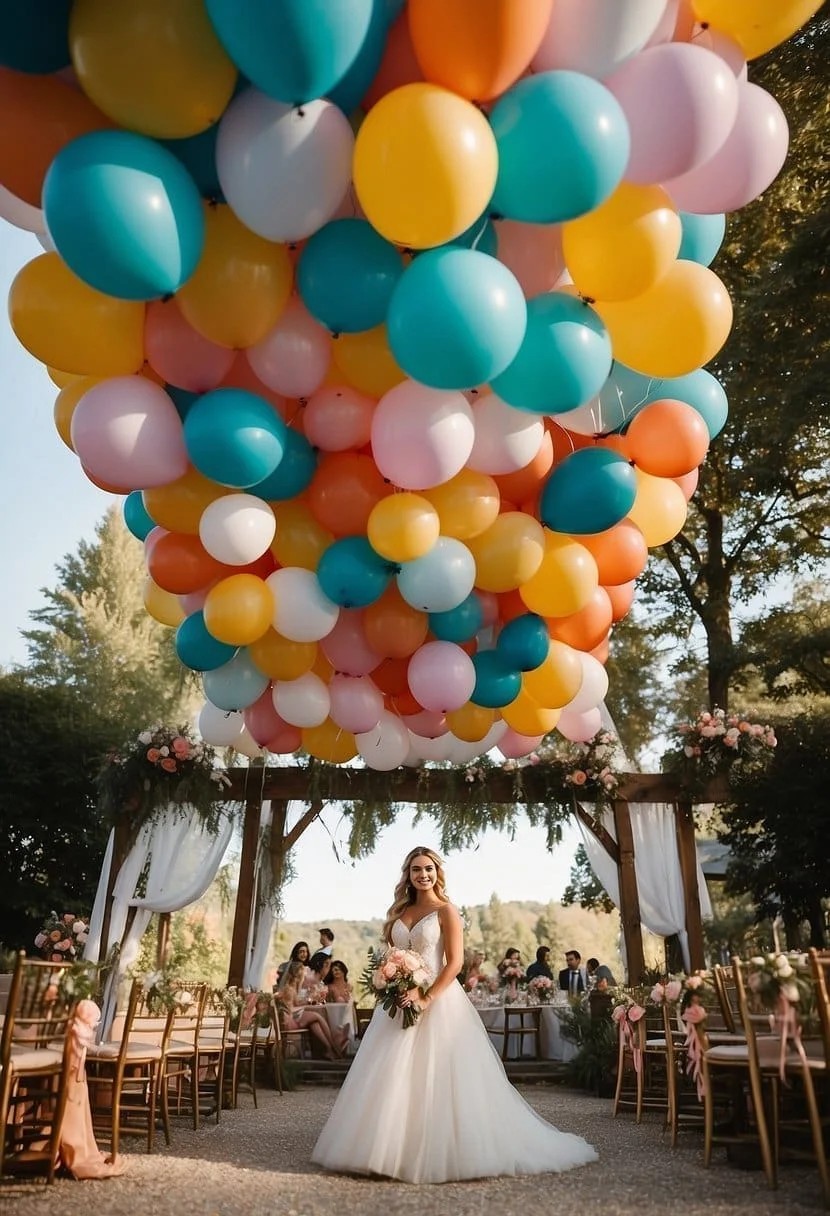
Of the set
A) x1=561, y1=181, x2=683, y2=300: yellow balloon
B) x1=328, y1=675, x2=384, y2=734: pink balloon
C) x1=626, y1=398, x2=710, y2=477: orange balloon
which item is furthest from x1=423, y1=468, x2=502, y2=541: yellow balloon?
x1=328, y1=675, x2=384, y2=734: pink balloon

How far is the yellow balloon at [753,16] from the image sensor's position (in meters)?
2.84

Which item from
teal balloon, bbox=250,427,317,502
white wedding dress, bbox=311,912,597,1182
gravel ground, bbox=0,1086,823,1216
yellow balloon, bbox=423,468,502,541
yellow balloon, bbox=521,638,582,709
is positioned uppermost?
teal balloon, bbox=250,427,317,502

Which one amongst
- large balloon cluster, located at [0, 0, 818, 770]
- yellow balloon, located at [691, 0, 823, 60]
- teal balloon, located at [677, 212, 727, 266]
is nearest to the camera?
large balloon cluster, located at [0, 0, 818, 770]

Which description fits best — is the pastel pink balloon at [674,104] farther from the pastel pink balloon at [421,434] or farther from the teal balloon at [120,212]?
the teal balloon at [120,212]

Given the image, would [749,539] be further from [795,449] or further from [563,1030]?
[563,1030]

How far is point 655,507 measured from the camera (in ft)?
14.4

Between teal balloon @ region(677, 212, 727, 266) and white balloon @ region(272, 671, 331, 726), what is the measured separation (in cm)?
243

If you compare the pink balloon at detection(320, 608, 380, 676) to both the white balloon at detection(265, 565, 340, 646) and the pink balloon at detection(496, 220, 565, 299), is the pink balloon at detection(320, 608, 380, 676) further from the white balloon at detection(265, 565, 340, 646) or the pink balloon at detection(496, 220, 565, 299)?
the pink balloon at detection(496, 220, 565, 299)

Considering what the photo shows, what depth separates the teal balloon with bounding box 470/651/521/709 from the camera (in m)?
4.47

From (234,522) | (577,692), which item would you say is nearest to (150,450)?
(234,522)

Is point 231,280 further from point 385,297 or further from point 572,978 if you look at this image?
point 572,978

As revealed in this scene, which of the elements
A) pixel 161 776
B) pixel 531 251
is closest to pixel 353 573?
pixel 531 251

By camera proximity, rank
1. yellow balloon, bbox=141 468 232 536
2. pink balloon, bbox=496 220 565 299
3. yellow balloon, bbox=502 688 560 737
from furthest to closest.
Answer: yellow balloon, bbox=502 688 560 737
yellow balloon, bbox=141 468 232 536
pink balloon, bbox=496 220 565 299

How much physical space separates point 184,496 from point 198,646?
805 mm
